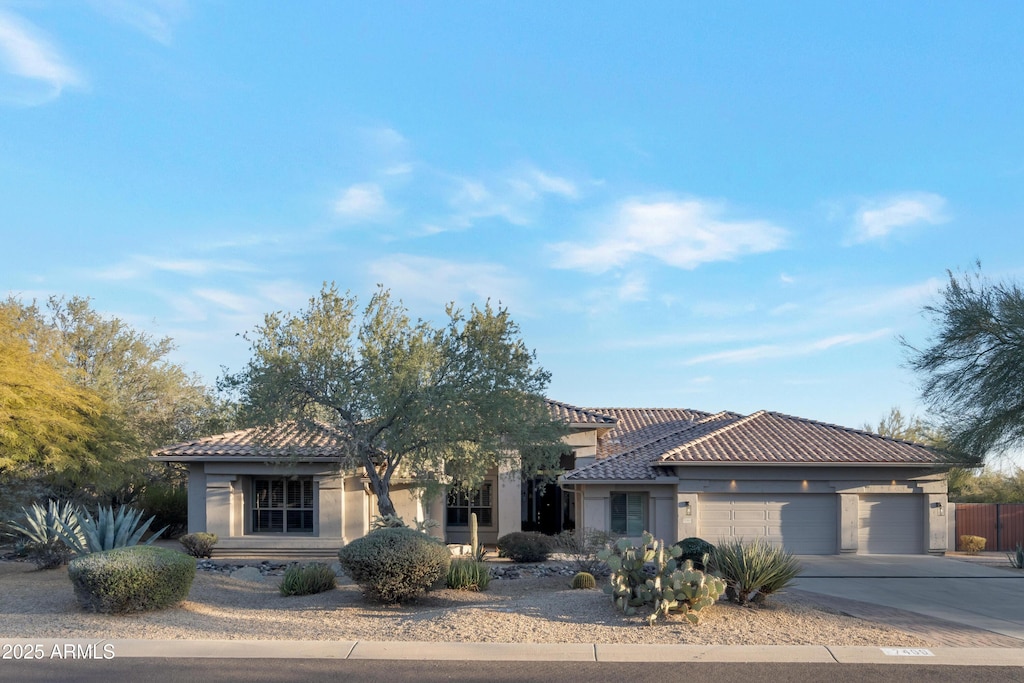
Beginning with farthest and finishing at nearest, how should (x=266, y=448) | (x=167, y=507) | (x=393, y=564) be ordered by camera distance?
(x=167, y=507) < (x=266, y=448) < (x=393, y=564)

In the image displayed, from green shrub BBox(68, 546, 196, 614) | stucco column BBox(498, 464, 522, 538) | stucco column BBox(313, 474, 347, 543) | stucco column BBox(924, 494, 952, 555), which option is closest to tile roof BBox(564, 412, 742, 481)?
stucco column BBox(498, 464, 522, 538)

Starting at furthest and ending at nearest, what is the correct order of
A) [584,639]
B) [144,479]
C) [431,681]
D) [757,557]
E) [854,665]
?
[144,479]
[757,557]
[584,639]
[854,665]
[431,681]

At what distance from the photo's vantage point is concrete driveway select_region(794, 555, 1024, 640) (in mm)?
14336

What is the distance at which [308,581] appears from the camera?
16859mm

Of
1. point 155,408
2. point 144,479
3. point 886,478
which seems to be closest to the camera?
point 886,478

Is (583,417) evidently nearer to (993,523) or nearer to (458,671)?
(993,523)

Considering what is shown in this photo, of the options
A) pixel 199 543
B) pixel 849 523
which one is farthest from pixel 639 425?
pixel 199 543

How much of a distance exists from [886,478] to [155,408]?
29843 mm

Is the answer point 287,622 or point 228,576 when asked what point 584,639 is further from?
point 228,576

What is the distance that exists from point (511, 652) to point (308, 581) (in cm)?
771

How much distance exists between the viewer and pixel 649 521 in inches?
1053

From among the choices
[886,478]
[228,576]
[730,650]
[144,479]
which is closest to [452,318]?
[228,576]

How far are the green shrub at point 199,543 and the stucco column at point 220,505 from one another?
2.63 ft

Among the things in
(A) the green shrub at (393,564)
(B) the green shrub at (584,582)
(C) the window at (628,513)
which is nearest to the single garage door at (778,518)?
(C) the window at (628,513)
